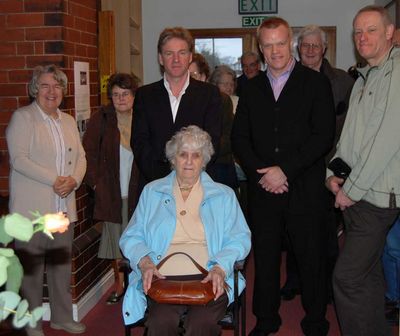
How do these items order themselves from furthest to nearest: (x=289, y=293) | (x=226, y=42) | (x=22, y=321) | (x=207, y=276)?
(x=226, y=42), (x=289, y=293), (x=207, y=276), (x=22, y=321)

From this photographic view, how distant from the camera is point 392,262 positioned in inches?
143

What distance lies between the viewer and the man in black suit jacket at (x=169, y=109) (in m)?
3.31

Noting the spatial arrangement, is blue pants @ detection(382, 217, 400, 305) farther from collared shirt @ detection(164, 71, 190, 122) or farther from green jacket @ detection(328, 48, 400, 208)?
collared shirt @ detection(164, 71, 190, 122)

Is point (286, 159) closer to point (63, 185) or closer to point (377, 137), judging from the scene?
point (377, 137)

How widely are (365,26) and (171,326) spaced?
170cm

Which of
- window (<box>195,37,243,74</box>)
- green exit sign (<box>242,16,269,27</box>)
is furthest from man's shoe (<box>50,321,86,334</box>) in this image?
green exit sign (<box>242,16,269,27</box>)

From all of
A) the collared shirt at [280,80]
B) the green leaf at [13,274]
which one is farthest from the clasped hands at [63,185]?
the green leaf at [13,274]

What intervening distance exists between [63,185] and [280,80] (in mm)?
1383

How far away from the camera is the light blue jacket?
9.30ft

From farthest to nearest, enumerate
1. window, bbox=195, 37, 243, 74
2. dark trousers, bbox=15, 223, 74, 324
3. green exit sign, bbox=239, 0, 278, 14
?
window, bbox=195, 37, 243, 74 < green exit sign, bbox=239, 0, 278, 14 < dark trousers, bbox=15, 223, 74, 324

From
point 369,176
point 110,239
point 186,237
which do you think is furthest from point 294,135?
point 110,239

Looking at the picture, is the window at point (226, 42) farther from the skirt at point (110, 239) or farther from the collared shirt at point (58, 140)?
the collared shirt at point (58, 140)

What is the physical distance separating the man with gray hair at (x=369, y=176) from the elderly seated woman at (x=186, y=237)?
551mm

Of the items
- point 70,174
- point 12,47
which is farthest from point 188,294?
point 12,47
